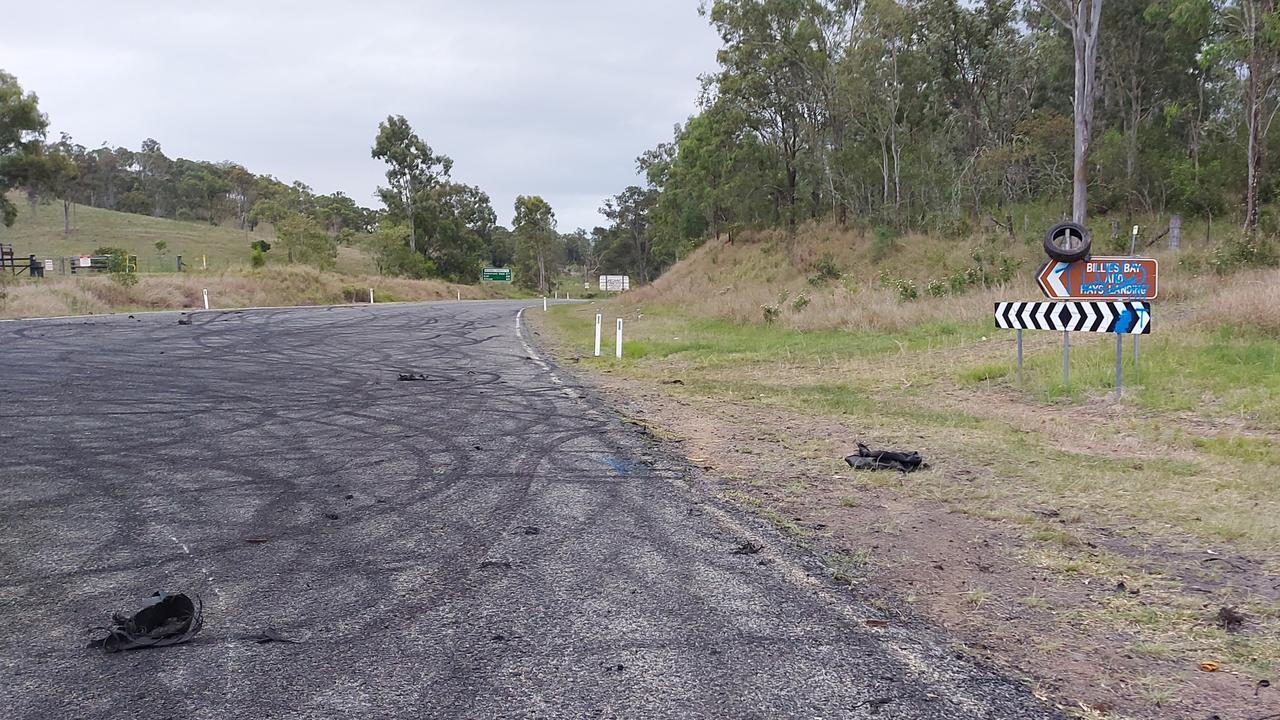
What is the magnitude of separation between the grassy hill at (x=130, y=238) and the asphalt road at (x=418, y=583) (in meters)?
82.2

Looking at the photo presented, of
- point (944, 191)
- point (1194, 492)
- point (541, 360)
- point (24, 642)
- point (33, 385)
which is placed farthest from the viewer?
A: point (944, 191)

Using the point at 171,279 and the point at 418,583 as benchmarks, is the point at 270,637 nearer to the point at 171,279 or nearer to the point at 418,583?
the point at 418,583

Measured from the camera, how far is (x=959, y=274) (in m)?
27.1

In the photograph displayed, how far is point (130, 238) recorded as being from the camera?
9731cm

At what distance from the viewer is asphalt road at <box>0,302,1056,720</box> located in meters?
3.40

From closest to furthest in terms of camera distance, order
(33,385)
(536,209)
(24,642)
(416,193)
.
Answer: (24,642), (33,385), (416,193), (536,209)

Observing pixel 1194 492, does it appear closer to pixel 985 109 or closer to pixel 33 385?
pixel 33 385

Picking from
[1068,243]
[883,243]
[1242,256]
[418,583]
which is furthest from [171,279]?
[418,583]

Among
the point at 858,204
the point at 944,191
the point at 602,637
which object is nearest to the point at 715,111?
the point at 858,204

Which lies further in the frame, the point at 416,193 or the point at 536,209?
the point at 536,209

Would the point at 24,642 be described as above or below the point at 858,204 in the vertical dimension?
below

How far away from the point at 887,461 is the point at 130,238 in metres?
110

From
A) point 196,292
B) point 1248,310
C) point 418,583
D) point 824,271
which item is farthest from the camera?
point 196,292

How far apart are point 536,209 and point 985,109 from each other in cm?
6997
